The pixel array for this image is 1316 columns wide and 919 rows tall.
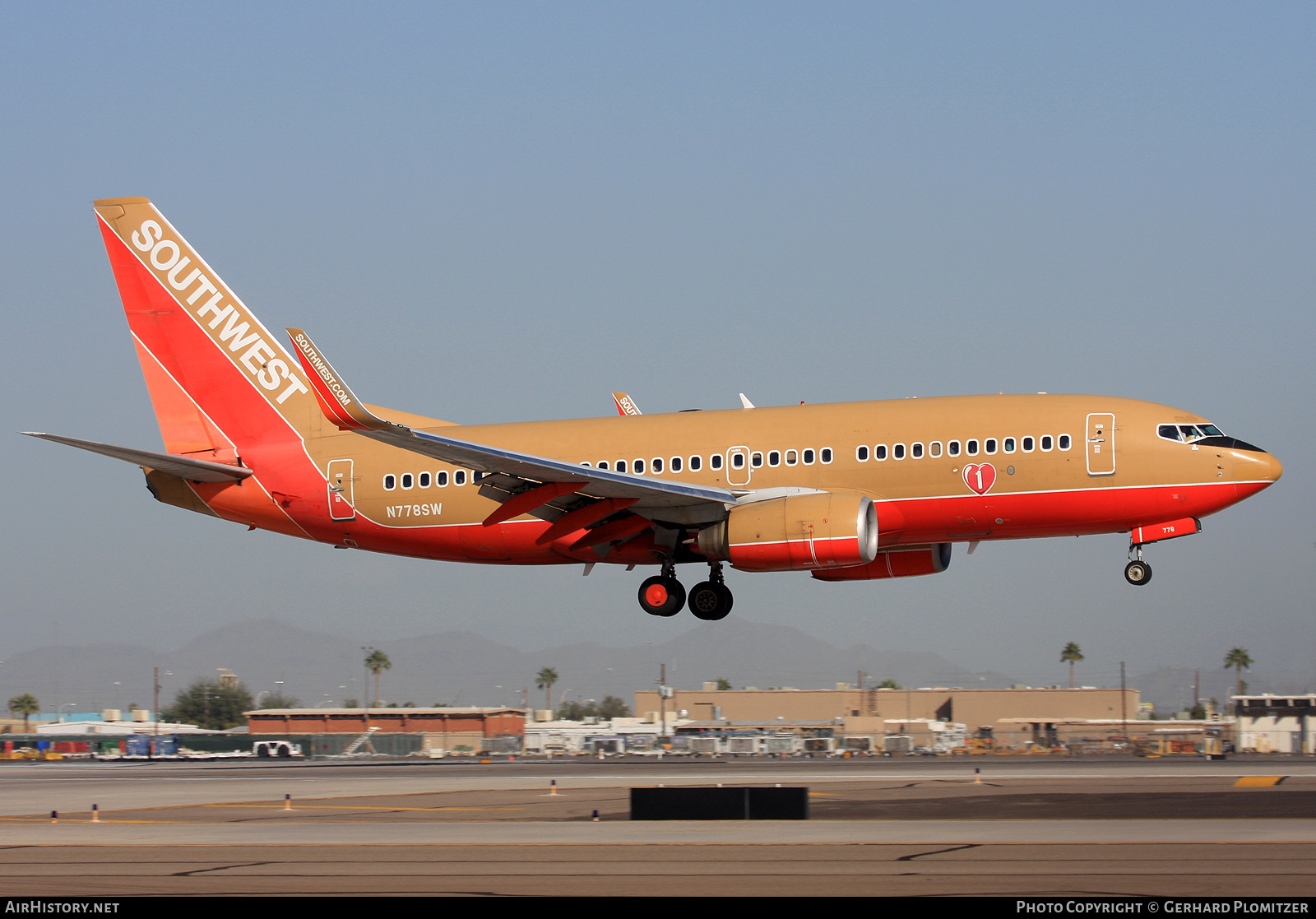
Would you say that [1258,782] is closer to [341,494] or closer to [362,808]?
[362,808]

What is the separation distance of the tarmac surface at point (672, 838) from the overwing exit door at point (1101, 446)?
776cm

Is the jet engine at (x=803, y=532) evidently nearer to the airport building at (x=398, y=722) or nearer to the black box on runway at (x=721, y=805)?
the black box on runway at (x=721, y=805)

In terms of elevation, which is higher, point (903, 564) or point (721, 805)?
point (903, 564)

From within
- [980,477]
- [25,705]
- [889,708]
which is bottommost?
[25,705]

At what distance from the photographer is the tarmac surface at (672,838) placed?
54.3ft

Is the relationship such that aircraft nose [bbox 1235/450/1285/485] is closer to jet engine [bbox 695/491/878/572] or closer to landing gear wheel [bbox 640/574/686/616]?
jet engine [bbox 695/491/878/572]

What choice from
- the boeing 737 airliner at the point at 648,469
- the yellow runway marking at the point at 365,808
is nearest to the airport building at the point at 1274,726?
the boeing 737 airliner at the point at 648,469

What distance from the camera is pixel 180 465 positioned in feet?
134

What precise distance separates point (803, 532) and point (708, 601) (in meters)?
5.12

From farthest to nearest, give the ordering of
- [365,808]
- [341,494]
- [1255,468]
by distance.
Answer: [341,494], [1255,468], [365,808]

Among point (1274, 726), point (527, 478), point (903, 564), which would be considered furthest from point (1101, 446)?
point (1274, 726)

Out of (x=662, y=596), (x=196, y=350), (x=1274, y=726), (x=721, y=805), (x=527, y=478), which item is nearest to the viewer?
(x=721, y=805)

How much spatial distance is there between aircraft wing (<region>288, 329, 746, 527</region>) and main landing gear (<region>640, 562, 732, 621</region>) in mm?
2327

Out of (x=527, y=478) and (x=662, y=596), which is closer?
(x=527, y=478)
